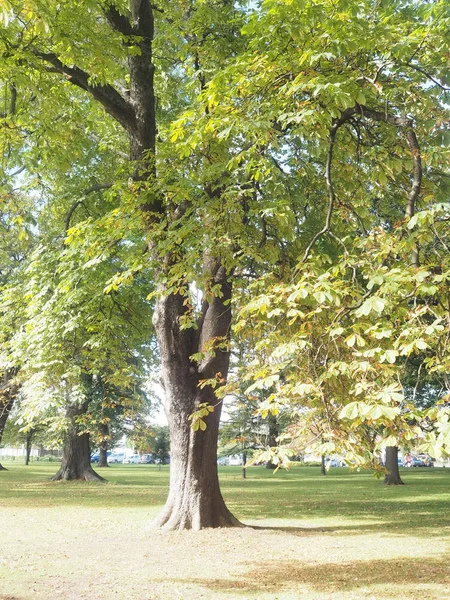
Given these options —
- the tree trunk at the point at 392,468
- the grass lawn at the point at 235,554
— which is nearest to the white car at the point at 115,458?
the tree trunk at the point at 392,468

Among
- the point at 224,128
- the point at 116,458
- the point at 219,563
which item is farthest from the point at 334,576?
the point at 116,458

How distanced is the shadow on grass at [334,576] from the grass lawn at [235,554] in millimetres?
14

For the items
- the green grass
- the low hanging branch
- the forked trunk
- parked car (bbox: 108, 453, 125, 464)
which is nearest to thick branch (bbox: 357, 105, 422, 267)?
the low hanging branch

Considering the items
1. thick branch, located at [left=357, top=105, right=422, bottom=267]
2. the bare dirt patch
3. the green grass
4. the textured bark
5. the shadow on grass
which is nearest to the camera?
thick branch, located at [left=357, top=105, right=422, bottom=267]

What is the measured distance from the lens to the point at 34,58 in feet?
29.9

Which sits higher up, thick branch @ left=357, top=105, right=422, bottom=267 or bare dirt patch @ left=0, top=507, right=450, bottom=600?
thick branch @ left=357, top=105, right=422, bottom=267

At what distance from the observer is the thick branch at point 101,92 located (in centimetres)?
1023

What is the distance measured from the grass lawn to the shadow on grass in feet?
0.05

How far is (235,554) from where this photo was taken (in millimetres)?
9625

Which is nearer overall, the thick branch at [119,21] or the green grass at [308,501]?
the thick branch at [119,21]

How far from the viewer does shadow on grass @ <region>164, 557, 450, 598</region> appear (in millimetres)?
7562

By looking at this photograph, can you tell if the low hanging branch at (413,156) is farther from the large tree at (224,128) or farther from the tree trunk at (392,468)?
the tree trunk at (392,468)

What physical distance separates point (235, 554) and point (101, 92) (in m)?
8.40

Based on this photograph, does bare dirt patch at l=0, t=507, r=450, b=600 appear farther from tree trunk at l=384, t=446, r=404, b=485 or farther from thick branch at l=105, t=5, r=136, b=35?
tree trunk at l=384, t=446, r=404, b=485
